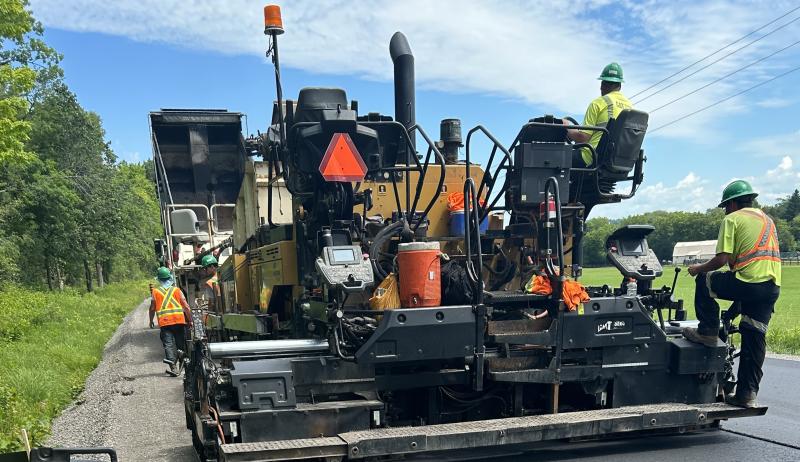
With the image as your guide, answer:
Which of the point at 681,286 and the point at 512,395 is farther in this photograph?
the point at 681,286

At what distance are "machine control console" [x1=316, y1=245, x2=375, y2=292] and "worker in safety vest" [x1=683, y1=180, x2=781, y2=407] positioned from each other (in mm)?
2643

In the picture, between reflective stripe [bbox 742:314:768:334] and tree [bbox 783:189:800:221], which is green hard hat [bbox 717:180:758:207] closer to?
reflective stripe [bbox 742:314:768:334]

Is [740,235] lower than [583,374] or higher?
higher

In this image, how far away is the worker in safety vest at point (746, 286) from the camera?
17.5ft

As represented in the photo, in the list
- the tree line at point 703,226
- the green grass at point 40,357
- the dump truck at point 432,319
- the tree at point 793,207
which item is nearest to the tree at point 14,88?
the green grass at point 40,357

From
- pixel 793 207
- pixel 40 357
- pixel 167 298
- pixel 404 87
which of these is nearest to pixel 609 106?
pixel 404 87

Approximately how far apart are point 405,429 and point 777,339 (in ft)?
34.2

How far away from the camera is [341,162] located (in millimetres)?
5082

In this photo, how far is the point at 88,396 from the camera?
914cm

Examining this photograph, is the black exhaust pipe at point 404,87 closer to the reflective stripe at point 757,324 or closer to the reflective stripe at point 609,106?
the reflective stripe at point 609,106

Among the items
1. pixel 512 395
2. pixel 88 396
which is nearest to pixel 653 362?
pixel 512 395

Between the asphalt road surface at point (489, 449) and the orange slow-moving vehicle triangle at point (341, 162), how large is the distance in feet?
7.18

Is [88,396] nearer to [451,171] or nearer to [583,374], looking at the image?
[451,171]

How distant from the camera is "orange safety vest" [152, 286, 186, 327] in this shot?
10.3 metres
